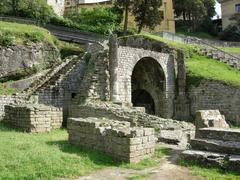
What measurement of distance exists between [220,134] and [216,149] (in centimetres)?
60

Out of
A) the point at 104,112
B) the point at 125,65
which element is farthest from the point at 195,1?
the point at 104,112

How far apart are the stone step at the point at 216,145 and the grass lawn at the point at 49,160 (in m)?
0.92

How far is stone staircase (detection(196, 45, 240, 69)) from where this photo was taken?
26.4m

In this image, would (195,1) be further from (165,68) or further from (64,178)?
(64,178)

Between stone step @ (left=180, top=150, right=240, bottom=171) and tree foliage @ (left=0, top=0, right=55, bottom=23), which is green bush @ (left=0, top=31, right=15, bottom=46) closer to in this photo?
tree foliage @ (left=0, top=0, right=55, bottom=23)

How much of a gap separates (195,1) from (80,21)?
Result: 17958 mm

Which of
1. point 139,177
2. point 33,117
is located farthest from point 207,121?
point 33,117

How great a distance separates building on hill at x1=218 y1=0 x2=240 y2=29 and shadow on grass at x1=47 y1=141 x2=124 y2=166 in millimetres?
47611

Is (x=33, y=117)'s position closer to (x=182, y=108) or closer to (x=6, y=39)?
(x=6, y=39)

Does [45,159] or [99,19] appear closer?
[45,159]

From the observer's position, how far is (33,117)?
1298 cm

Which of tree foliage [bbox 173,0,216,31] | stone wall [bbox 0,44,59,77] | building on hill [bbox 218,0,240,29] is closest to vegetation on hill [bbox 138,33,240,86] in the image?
stone wall [bbox 0,44,59,77]

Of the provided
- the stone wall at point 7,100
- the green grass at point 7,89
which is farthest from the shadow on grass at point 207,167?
the green grass at point 7,89

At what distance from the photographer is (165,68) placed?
24812 millimetres
